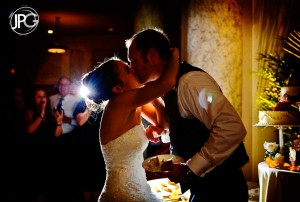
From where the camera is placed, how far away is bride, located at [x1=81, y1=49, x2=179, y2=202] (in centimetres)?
222

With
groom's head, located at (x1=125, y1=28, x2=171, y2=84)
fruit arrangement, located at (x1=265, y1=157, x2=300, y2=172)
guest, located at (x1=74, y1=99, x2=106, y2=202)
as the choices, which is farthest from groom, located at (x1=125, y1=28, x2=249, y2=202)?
guest, located at (x1=74, y1=99, x2=106, y2=202)

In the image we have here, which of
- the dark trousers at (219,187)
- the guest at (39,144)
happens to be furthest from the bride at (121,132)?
the guest at (39,144)

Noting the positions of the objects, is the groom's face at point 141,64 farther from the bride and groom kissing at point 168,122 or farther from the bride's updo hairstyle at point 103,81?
the bride's updo hairstyle at point 103,81

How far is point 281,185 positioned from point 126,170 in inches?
65.0

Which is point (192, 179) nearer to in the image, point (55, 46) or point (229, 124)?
point (229, 124)

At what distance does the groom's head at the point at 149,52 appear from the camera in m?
2.00

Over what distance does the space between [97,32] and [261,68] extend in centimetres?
662

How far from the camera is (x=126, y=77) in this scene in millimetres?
2375

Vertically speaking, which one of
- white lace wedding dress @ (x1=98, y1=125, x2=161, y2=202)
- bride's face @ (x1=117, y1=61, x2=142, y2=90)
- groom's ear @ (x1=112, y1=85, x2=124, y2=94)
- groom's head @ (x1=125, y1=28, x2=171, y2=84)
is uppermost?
groom's head @ (x1=125, y1=28, x2=171, y2=84)

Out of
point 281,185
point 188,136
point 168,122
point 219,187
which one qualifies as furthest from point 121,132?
point 281,185

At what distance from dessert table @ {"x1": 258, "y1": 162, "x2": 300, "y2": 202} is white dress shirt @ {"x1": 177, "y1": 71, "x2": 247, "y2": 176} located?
1775 millimetres

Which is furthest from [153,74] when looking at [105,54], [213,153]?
[105,54]

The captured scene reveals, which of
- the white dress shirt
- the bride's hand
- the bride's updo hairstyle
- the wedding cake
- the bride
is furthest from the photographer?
the wedding cake

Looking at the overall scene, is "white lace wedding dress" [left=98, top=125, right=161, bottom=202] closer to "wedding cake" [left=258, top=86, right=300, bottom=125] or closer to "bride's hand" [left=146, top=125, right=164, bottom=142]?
"bride's hand" [left=146, top=125, right=164, bottom=142]
